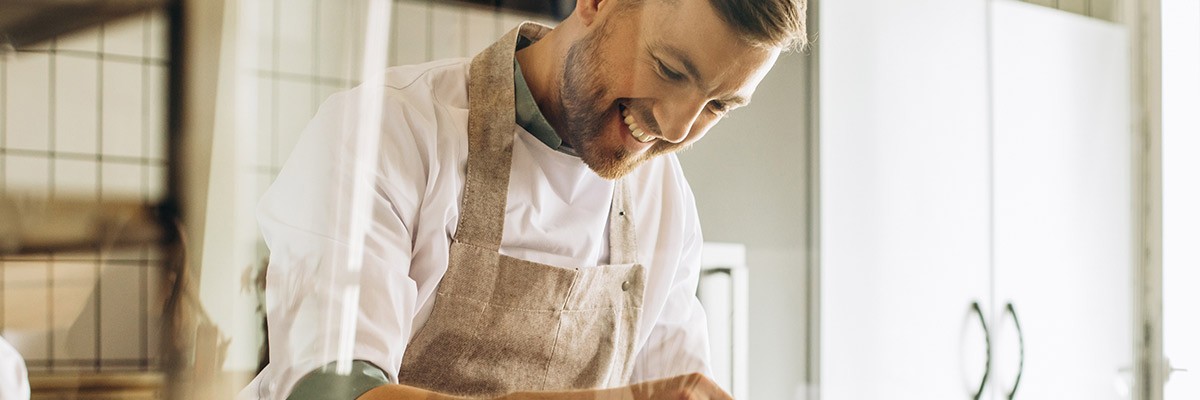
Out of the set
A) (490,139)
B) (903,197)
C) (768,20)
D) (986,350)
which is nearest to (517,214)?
(490,139)

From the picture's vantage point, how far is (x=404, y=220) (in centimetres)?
44

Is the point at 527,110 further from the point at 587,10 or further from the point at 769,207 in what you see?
the point at 769,207

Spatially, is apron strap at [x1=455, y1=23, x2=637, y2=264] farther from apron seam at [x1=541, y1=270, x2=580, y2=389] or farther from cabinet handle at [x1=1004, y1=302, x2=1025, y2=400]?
cabinet handle at [x1=1004, y1=302, x2=1025, y2=400]

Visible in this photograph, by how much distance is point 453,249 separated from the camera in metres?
0.44

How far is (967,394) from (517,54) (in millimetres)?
433

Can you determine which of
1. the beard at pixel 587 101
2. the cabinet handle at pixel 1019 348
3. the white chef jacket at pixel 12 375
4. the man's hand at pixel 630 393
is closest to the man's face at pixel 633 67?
A: the beard at pixel 587 101

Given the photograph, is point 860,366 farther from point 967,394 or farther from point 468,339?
point 468,339

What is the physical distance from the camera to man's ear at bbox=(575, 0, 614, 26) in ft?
1.54

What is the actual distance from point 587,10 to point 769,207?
0.17 metres

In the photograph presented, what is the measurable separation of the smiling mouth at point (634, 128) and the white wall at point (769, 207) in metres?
0.05

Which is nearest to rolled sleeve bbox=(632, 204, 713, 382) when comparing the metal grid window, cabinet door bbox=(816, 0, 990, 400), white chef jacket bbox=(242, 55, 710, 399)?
white chef jacket bbox=(242, 55, 710, 399)

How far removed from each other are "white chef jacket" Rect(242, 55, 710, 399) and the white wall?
0.04 m
